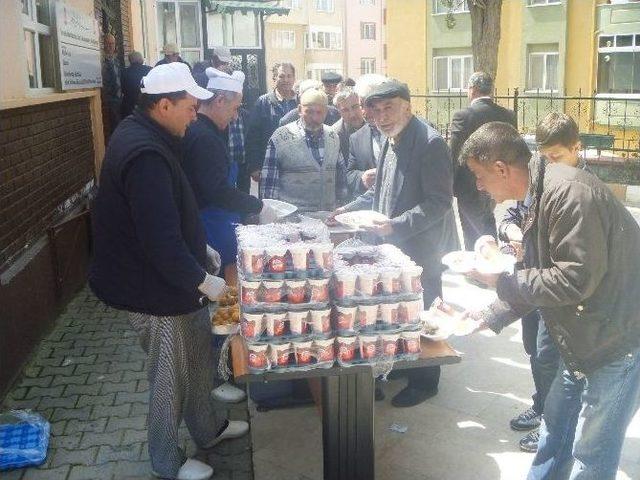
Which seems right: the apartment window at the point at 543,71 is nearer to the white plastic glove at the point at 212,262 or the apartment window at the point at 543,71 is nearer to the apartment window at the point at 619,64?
the apartment window at the point at 619,64

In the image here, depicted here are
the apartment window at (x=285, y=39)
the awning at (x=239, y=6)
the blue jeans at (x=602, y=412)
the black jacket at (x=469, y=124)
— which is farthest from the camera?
the apartment window at (x=285, y=39)

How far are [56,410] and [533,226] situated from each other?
11.2ft

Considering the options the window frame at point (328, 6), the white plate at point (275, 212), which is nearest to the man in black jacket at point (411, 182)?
the white plate at point (275, 212)

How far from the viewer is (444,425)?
4.50 meters

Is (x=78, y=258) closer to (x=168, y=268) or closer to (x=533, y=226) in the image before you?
(x=168, y=268)

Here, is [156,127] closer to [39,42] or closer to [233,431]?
[233,431]

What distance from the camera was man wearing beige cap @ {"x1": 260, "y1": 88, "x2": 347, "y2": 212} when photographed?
550 centimetres

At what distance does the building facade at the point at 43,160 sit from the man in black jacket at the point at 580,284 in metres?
3.65

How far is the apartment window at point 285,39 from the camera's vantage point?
56031 mm

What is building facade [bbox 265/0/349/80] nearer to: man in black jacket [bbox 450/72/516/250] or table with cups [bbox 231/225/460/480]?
man in black jacket [bbox 450/72/516/250]

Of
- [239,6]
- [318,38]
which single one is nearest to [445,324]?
[239,6]

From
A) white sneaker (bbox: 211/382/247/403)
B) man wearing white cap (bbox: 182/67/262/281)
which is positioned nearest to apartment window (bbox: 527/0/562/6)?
man wearing white cap (bbox: 182/67/262/281)

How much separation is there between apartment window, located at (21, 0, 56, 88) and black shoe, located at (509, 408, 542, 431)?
4922 mm

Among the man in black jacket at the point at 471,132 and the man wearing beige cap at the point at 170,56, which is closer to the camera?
the man in black jacket at the point at 471,132
